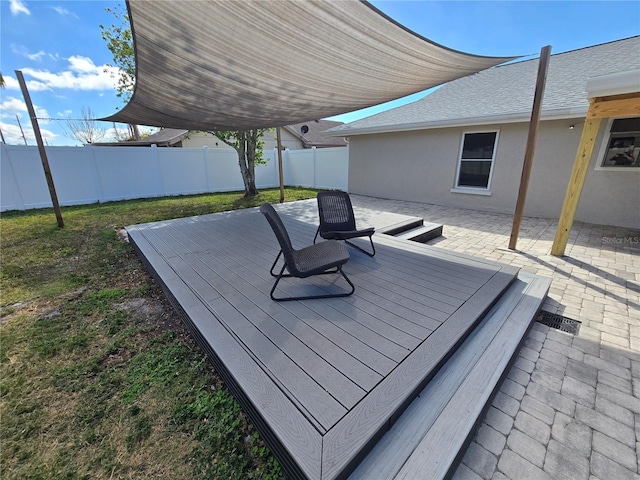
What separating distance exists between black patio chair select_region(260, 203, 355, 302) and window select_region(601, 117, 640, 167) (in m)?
7.09

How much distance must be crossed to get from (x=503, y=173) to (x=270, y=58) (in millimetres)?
7282

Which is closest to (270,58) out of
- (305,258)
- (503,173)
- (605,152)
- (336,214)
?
(305,258)

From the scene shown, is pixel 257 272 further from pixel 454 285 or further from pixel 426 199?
pixel 426 199

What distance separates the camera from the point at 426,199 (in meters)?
9.02

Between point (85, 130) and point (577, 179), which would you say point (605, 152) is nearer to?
point (577, 179)

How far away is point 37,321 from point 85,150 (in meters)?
8.88

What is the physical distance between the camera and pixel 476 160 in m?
7.78

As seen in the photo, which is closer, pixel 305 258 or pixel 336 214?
A: pixel 305 258

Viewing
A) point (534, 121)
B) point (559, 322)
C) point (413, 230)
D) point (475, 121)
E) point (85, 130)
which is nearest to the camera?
point (559, 322)

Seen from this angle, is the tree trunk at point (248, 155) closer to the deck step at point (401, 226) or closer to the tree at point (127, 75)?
the tree at point (127, 75)

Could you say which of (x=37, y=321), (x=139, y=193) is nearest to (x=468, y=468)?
(x=37, y=321)

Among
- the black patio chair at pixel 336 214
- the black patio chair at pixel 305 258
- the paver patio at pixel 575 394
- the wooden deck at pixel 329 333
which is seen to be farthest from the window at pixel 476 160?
the black patio chair at pixel 305 258

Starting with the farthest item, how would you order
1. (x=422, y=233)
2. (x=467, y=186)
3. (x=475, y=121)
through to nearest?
(x=467, y=186) → (x=475, y=121) → (x=422, y=233)

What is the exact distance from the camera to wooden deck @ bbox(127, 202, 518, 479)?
140 centimetres
